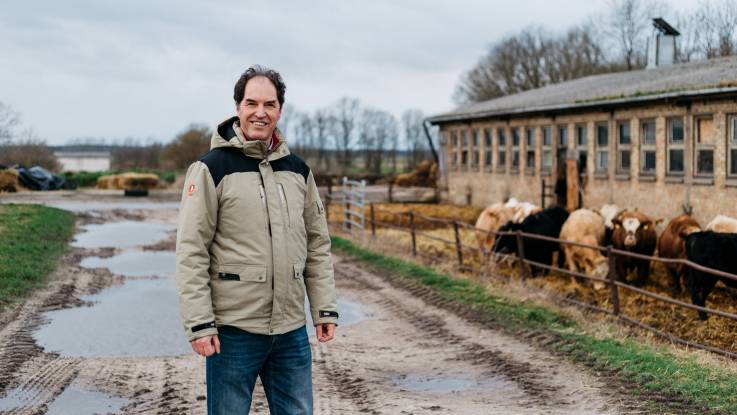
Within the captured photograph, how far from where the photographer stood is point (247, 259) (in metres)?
4.11

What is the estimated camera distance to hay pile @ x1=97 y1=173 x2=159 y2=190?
163 ft

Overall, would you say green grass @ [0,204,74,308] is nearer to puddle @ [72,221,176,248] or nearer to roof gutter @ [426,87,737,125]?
puddle @ [72,221,176,248]

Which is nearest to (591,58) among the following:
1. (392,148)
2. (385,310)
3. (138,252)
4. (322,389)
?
(392,148)

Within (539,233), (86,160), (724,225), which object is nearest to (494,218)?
(539,233)

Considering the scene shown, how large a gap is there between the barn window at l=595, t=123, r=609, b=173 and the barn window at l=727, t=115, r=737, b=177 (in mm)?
5271

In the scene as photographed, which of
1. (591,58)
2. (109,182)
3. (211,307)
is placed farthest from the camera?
(591,58)

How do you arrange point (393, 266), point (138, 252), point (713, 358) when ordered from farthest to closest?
point (138, 252) < point (393, 266) < point (713, 358)

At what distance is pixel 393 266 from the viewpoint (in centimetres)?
1633

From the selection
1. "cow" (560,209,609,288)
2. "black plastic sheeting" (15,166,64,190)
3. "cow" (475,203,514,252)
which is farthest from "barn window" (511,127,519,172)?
"black plastic sheeting" (15,166,64,190)

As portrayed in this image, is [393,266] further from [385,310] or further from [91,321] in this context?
[91,321]

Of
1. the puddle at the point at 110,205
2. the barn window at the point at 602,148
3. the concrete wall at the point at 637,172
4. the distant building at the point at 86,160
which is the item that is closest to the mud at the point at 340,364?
the concrete wall at the point at 637,172

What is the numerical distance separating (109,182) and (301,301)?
161ft

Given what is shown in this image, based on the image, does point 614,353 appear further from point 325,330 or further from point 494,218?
point 494,218

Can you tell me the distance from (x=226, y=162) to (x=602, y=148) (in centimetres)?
1998
